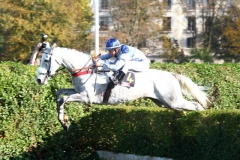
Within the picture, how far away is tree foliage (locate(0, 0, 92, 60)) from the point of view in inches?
1633

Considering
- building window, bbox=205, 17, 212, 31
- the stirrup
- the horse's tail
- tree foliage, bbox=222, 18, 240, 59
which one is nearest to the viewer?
the stirrup

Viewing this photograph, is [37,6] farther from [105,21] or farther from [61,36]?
[105,21]

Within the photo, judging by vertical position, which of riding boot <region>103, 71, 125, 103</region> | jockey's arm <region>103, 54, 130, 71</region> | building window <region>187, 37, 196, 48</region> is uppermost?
jockey's arm <region>103, 54, 130, 71</region>

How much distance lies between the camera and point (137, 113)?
40.2 ft

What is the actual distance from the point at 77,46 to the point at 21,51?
4.21m

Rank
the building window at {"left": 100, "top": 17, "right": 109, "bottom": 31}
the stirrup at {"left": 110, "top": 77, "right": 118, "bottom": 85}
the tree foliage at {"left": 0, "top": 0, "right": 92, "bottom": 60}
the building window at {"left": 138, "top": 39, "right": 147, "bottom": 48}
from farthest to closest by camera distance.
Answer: the building window at {"left": 100, "top": 17, "right": 109, "bottom": 31} < the building window at {"left": 138, "top": 39, "right": 147, "bottom": 48} < the tree foliage at {"left": 0, "top": 0, "right": 92, "bottom": 60} < the stirrup at {"left": 110, "top": 77, "right": 118, "bottom": 85}

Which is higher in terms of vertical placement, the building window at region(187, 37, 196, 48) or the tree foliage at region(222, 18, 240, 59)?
the tree foliage at region(222, 18, 240, 59)

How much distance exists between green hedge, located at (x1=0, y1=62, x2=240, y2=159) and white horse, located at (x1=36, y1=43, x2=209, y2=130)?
438mm

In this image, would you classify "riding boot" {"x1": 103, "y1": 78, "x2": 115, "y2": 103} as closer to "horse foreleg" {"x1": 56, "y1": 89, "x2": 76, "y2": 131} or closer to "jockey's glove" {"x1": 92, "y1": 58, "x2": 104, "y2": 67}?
"jockey's glove" {"x1": 92, "y1": 58, "x2": 104, "y2": 67}

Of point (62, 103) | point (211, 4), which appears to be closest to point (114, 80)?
point (62, 103)

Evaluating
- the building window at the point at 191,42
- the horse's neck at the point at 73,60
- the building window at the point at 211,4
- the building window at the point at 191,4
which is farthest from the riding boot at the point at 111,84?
the building window at the point at 191,42

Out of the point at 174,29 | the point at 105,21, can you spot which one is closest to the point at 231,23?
the point at 174,29

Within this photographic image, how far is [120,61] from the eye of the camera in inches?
464

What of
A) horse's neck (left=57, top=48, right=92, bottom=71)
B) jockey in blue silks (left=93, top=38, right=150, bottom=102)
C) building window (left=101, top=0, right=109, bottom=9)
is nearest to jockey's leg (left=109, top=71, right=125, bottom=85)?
jockey in blue silks (left=93, top=38, right=150, bottom=102)
